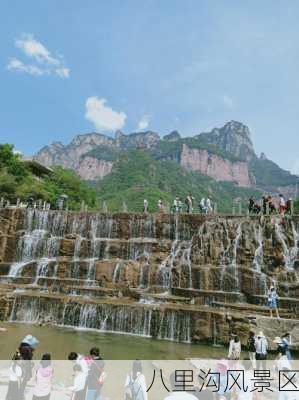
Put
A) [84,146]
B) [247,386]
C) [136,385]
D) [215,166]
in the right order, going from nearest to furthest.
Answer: [136,385]
[247,386]
[215,166]
[84,146]

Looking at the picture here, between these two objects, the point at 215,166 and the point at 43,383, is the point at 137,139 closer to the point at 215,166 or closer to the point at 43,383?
the point at 215,166

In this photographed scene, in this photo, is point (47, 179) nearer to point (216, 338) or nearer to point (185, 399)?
point (216, 338)

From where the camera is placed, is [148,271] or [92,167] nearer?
[148,271]

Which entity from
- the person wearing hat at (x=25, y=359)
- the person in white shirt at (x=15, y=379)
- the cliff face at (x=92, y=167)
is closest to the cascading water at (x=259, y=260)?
the person wearing hat at (x=25, y=359)

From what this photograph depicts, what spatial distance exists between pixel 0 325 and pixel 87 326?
12.1 feet

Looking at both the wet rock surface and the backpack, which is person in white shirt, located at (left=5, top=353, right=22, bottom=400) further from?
the wet rock surface

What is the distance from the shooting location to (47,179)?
151 feet

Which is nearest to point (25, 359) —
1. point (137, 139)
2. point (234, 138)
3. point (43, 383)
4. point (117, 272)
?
point (43, 383)

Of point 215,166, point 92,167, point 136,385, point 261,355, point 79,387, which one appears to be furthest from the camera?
point 215,166

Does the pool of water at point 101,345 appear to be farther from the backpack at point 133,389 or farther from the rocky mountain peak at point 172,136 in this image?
the rocky mountain peak at point 172,136

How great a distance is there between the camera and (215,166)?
513 feet

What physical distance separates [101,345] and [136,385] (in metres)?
8.16

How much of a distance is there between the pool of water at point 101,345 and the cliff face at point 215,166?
456ft

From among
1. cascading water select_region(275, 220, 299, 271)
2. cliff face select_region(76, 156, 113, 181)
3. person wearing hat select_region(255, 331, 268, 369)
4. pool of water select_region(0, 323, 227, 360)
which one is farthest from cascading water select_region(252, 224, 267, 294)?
cliff face select_region(76, 156, 113, 181)
